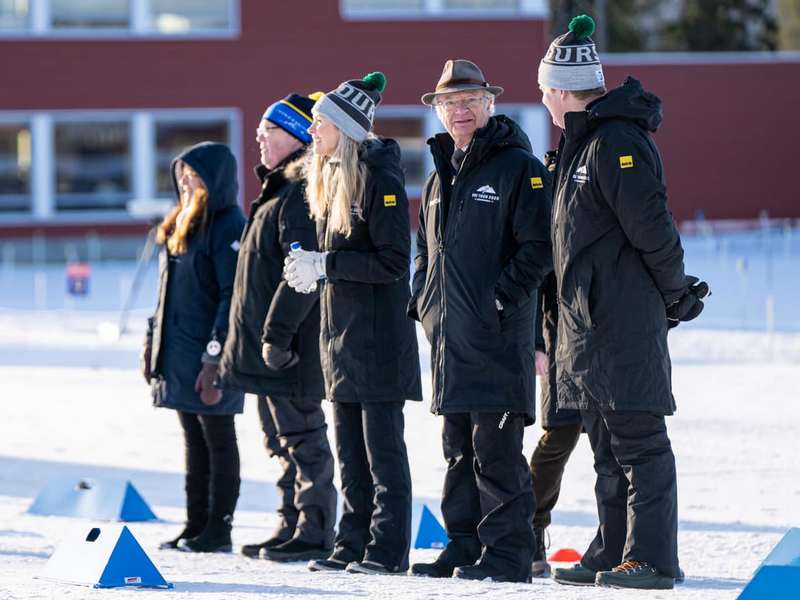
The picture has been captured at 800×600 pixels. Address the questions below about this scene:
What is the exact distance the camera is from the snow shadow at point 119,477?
873 centimetres

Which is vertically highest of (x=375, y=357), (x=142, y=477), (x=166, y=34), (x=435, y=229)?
(x=166, y=34)

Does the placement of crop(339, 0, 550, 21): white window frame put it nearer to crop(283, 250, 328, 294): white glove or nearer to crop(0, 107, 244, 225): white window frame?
crop(0, 107, 244, 225): white window frame

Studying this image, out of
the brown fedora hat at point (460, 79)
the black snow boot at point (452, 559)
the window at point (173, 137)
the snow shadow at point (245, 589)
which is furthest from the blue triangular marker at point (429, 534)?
the window at point (173, 137)

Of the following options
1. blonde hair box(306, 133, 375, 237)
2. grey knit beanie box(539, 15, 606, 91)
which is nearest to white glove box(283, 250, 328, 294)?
blonde hair box(306, 133, 375, 237)

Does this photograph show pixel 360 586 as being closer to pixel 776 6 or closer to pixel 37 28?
pixel 37 28

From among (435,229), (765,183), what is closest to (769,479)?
(435,229)

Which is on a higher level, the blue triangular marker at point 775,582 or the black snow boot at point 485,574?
the blue triangular marker at point 775,582

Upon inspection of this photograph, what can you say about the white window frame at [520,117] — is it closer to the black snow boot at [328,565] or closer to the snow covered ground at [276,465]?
the snow covered ground at [276,465]

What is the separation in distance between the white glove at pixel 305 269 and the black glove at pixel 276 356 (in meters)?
0.42

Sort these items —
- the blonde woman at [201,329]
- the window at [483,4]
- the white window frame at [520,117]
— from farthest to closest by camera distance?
the window at [483,4], the white window frame at [520,117], the blonde woman at [201,329]

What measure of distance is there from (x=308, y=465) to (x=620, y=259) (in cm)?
205

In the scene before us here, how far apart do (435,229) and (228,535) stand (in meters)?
1.95

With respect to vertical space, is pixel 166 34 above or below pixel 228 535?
above

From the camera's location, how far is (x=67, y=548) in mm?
6109
